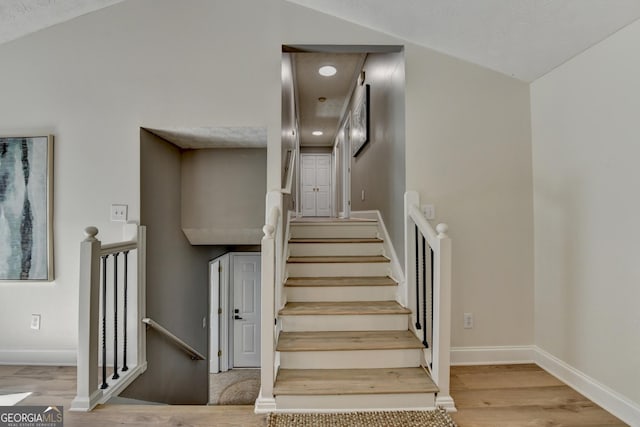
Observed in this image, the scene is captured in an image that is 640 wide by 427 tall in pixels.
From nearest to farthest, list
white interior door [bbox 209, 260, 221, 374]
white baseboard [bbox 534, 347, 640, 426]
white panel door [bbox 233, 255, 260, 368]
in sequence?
white baseboard [bbox 534, 347, 640, 426] < white interior door [bbox 209, 260, 221, 374] < white panel door [bbox 233, 255, 260, 368]

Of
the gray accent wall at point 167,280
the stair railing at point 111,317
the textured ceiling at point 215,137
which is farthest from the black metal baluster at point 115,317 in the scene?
the textured ceiling at point 215,137

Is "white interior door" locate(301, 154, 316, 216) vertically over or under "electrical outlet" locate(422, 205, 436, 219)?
over

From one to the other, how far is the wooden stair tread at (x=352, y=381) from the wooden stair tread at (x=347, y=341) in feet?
0.47

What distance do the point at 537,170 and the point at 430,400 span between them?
5.89ft

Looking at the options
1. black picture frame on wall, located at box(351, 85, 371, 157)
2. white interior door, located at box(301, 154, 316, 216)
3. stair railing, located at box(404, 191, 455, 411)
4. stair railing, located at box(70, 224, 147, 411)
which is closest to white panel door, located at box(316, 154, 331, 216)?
white interior door, located at box(301, 154, 316, 216)

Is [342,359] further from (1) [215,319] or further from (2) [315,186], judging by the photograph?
(2) [315,186]

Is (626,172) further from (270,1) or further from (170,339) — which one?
(170,339)

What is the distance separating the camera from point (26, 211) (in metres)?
2.41

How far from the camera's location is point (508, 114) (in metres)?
2.43

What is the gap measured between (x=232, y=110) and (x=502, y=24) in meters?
1.89

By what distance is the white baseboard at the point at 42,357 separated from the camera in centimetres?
241

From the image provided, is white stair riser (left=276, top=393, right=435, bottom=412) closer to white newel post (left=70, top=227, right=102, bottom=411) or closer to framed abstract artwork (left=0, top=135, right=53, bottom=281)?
white newel post (left=70, top=227, right=102, bottom=411)

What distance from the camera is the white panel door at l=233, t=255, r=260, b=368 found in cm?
521

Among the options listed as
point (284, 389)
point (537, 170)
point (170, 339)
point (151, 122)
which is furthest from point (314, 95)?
point (284, 389)
